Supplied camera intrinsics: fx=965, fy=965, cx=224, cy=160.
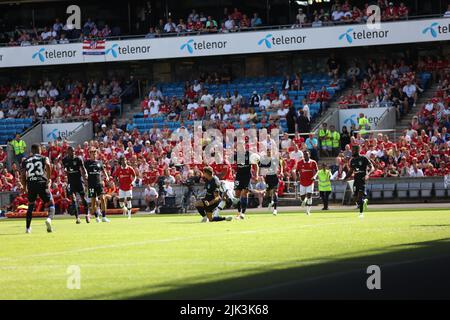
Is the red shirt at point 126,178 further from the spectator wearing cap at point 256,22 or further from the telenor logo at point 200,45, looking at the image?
the spectator wearing cap at point 256,22

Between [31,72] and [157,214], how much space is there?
24412 mm

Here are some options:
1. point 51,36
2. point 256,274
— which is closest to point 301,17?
point 51,36

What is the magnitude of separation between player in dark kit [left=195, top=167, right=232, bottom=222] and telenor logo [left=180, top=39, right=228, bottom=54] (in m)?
23.0

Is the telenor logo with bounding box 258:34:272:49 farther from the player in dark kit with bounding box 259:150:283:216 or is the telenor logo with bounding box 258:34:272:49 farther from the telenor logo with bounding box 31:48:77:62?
the player in dark kit with bounding box 259:150:283:216

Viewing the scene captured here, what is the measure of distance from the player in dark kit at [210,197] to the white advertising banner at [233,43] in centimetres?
2076

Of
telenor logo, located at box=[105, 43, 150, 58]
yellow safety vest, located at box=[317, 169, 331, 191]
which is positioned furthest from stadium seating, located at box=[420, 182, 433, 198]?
telenor logo, located at box=[105, 43, 150, 58]

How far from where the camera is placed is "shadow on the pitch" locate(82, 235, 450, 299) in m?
10.7

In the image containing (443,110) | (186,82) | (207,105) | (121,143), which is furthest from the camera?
(186,82)

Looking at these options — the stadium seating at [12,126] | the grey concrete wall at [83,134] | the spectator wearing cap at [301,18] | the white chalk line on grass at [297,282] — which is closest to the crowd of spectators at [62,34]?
the stadium seating at [12,126]

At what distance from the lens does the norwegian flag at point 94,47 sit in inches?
2003

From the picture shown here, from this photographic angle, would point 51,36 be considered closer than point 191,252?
No

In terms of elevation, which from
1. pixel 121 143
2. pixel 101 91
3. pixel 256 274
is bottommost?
pixel 256 274

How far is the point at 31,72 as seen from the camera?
187 ft

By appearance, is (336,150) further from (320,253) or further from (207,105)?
(320,253)
